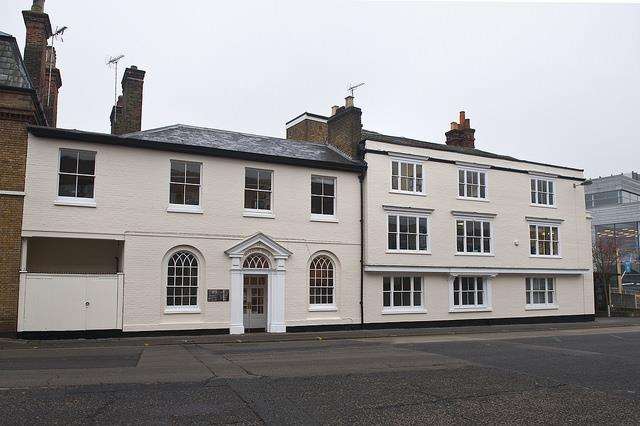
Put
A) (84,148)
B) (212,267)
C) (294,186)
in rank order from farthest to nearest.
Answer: (294,186)
(212,267)
(84,148)

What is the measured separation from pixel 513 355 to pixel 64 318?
14.5 meters

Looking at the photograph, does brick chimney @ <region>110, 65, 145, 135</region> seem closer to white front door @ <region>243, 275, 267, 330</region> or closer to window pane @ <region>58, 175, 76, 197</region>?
window pane @ <region>58, 175, 76, 197</region>

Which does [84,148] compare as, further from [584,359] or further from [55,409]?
[584,359]

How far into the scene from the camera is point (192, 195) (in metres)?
22.2

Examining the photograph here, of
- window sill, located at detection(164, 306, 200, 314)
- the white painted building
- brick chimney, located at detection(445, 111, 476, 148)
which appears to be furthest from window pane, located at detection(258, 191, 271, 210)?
brick chimney, located at detection(445, 111, 476, 148)

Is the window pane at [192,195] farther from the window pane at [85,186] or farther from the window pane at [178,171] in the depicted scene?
the window pane at [85,186]

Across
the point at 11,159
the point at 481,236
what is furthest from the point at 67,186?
the point at 481,236

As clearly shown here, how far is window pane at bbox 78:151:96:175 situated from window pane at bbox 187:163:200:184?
3.50 m

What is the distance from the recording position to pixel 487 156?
29.9 metres

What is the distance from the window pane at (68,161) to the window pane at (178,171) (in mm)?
3477

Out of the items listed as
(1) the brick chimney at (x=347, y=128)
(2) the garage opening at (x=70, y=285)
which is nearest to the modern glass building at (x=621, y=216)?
(1) the brick chimney at (x=347, y=128)

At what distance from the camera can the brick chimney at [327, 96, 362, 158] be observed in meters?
26.6

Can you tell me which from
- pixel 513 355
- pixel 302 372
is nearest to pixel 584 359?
pixel 513 355

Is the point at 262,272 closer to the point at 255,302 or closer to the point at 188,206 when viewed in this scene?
the point at 255,302
